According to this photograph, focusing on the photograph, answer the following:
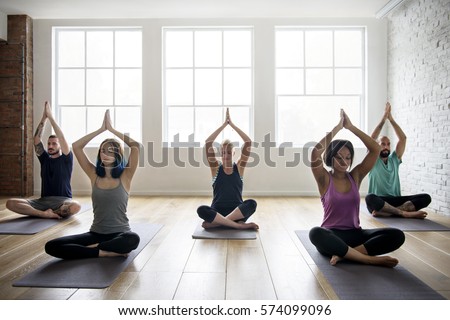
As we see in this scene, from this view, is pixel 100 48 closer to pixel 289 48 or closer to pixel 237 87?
pixel 237 87

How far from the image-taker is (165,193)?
21.6ft

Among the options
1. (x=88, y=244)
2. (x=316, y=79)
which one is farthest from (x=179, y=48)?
(x=88, y=244)

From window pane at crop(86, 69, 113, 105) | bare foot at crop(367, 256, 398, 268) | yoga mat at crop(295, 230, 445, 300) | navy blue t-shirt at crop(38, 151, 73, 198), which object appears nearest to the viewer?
yoga mat at crop(295, 230, 445, 300)

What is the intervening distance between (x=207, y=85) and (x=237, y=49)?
777 millimetres

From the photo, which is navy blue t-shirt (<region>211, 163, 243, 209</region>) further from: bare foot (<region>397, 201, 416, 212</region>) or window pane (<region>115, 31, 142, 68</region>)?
window pane (<region>115, 31, 142, 68</region>)

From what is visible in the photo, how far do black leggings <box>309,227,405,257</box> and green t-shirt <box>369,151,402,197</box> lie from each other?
2.08 m

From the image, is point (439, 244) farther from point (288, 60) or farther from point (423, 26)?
point (288, 60)

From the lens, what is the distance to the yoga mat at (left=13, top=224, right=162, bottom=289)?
2.27 meters

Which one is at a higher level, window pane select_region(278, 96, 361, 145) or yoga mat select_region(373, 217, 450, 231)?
window pane select_region(278, 96, 361, 145)

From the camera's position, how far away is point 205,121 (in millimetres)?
6641

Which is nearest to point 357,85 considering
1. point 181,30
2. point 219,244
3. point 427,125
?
point 427,125

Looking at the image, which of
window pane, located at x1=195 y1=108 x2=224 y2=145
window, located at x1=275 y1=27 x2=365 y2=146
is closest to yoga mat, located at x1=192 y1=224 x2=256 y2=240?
window pane, located at x1=195 y1=108 x2=224 y2=145

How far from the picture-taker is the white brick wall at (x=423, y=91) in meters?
4.66
